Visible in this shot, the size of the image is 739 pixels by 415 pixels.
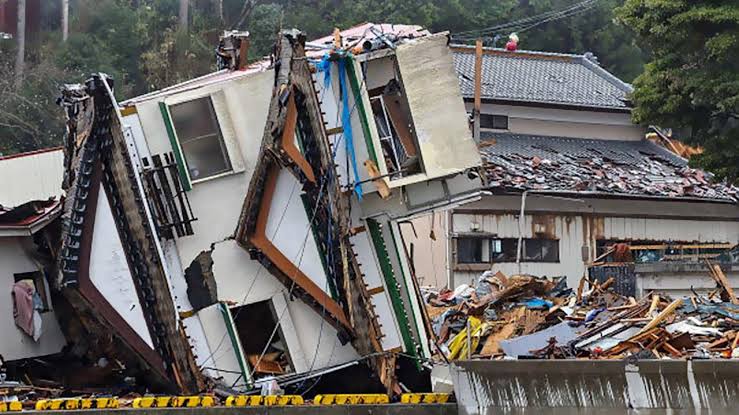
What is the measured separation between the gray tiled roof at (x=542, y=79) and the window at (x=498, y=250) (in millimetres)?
5792

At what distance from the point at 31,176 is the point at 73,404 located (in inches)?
277

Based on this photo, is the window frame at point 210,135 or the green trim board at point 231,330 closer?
the window frame at point 210,135

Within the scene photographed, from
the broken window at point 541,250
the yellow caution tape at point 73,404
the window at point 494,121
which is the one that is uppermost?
the yellow caution tape at point 73,404

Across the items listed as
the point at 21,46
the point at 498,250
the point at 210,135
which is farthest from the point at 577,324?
the point at 21,46

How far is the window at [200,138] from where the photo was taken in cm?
1568

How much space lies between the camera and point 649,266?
2516 centimetres

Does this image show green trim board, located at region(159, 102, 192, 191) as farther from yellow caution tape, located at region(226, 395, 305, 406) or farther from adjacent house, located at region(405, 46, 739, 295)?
adjacent house, located at region(405, 46, 739, 295)

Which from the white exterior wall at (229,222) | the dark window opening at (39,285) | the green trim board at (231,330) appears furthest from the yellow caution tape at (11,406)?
the green trim board at (231,330)

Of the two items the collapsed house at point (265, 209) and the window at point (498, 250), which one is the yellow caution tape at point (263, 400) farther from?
the window at point (498, 250)

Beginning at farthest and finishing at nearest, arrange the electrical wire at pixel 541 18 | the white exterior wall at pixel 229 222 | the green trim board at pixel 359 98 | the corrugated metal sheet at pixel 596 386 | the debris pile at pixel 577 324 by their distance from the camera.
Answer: the electrical wire at pixel 541 18, the debris pile at pixel 577 324, the green trim board at pixel 359 98, the white exterior wall at pixel 229 222, the corrugated metal sheet at pixel 596 386

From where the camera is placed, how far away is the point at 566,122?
3716cm

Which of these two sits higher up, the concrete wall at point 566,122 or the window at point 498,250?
the concrete wall at point 566,122

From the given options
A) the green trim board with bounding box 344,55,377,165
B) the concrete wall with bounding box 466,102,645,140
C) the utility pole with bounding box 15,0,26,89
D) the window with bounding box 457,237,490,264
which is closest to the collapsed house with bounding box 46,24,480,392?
the green trim board with bounding box 344,55,377,165

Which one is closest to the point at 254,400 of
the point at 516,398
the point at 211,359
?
the point at 211,359
